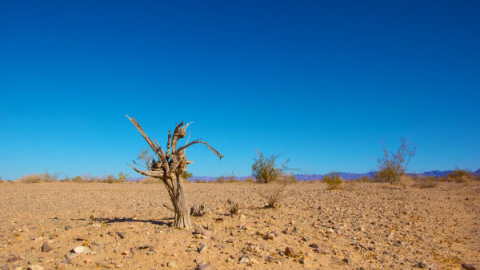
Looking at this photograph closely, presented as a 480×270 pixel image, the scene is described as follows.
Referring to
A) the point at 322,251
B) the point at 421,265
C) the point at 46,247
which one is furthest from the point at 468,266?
the point at 46,247

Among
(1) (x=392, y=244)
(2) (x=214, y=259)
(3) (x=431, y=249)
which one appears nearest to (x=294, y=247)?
(2) (x=214, y=259)

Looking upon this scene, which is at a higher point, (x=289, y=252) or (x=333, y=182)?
(x=333, y=182)

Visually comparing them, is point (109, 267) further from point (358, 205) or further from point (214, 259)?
point (358, 205)

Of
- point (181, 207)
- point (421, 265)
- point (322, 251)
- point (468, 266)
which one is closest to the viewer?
point (421, 265)

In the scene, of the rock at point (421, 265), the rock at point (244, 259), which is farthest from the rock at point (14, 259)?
the rock at point (421, 265)

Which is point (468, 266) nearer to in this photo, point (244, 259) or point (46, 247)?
point (244, 259)

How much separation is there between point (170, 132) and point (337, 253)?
3498 millimetres

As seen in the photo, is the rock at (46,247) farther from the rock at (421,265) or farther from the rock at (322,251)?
the rock at (421,265)

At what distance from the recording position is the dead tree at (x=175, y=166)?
5.61 metres

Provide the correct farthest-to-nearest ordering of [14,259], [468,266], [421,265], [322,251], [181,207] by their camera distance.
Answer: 1. [181,207]
2. [322,251]
3. [468,266]
4. [421,265]
5. [14,259]

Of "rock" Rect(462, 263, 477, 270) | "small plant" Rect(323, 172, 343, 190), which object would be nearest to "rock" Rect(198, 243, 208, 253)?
"rock" Rect(462, 263, 477, 270)

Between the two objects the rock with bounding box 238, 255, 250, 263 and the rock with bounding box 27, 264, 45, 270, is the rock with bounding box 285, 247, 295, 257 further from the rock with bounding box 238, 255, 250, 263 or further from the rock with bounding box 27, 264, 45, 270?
the rock with bounding box 27, 264, 45, 270

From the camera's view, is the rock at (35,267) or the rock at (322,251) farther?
the rock at (322,251)

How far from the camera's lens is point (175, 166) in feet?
18.2
